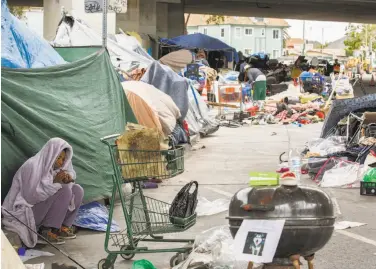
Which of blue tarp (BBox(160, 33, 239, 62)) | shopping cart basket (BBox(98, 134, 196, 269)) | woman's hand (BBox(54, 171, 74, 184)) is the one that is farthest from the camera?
blue tarp (BBox(160, 33, 239, 62))

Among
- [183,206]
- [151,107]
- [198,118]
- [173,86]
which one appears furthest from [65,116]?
[198,118]

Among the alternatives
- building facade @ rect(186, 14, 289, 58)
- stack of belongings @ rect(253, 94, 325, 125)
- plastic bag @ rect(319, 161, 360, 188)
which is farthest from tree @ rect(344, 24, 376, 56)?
plastic bag @ rect(319, 161, 360, 188)

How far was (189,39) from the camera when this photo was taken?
42.4 meters

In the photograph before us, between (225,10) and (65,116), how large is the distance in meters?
49.9

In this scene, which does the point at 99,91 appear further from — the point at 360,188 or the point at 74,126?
the point at 360,188

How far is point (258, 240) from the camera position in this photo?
458 cm

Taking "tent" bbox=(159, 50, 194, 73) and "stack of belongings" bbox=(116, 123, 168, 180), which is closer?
"stack of belongings" bbox=(116, 123, 168, 180)

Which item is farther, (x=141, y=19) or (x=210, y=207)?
(x=141, y=19)

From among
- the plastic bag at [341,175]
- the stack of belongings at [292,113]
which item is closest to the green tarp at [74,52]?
the plastic bag at [341,175]

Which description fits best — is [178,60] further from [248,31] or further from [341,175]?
[248,31]

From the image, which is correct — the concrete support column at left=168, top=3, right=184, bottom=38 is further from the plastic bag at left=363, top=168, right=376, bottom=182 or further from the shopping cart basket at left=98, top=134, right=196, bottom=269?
the shopping cart basket at left=98, top=134, right=196, bottom=269

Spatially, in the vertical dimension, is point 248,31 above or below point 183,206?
above

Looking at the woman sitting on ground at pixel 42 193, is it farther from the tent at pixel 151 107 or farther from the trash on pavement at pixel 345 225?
the tent at pixel 151 107

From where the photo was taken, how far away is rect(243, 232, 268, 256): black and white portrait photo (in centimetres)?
455
